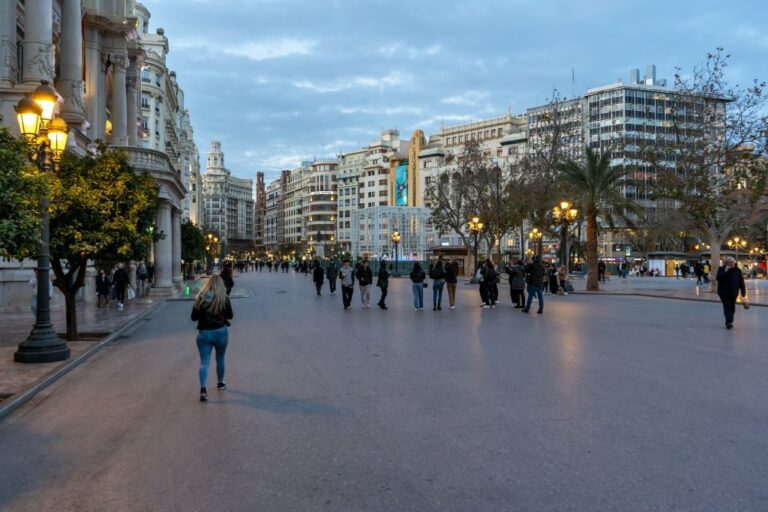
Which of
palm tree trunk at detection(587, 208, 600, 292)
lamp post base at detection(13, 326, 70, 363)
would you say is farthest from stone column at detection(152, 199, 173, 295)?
palm tree trunk at detection(587, 208, 600, 292)

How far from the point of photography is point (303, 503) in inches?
160

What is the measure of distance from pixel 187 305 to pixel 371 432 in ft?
67.8

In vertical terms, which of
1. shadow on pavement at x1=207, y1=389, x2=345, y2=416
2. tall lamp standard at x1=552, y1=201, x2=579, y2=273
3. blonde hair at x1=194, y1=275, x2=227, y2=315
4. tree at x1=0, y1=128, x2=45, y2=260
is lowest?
shadow on pavement at x1=207, y1=389, x2=345, y2=416

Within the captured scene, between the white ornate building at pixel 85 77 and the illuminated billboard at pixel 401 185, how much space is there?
9332 centimetres

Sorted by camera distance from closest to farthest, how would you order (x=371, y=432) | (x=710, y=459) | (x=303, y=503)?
(x=303, y=503) < (x=710, y=459) < (x=371, y=432)

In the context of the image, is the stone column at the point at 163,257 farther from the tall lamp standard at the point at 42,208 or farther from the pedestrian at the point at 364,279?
the tall lamp standard at the point at 42,208

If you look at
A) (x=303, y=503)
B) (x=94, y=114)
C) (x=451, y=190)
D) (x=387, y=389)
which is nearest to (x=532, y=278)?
(x=387, y=389)

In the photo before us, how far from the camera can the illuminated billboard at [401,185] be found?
130988 millimetres

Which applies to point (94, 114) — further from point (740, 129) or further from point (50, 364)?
point (740, 129)

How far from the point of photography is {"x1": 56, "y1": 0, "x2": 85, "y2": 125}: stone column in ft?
77.9

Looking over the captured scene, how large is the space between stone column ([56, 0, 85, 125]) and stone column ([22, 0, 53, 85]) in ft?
9.02

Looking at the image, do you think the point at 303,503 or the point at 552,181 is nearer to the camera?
the point at 303,503

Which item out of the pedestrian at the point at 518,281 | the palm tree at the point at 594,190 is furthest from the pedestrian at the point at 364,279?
the palm tree at the point at 594,190

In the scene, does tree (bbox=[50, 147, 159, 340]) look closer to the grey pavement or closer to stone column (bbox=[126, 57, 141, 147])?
the grey pavement
